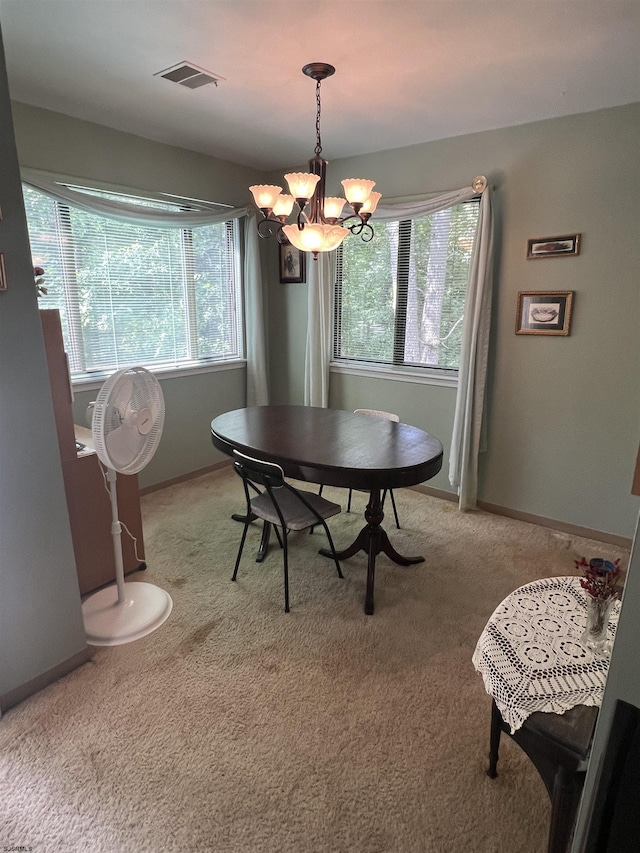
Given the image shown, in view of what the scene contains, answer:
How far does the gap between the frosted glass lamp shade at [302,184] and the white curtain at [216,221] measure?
1.55m

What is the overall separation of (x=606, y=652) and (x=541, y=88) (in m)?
2.64

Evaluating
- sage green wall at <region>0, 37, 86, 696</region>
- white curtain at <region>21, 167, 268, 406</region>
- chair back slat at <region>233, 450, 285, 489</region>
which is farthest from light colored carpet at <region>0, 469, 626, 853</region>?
white curtain at <region>21, 167, 268, 406</region>

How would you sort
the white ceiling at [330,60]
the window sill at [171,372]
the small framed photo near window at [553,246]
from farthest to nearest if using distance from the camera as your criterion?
1. the window sill at [171,372]
2. the small framed photo near window at [553,246]
3. the white ceiling at [330,60]

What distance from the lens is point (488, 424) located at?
345 centimetres

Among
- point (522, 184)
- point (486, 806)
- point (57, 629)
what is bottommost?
point (486, 806)

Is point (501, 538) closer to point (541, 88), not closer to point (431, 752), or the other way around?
point (431, 752)

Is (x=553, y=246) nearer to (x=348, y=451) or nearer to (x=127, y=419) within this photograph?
(x=348, y=451)

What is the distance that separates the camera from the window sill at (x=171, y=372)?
130 inches

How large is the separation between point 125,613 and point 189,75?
2.61 meters

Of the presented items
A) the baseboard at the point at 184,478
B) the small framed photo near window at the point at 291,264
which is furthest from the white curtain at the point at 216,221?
the baseboard at the point at 184,478

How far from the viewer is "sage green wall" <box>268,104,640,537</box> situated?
279cm

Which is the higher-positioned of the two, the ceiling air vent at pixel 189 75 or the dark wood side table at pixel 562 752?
the ceiling air vent at pixel 189 75

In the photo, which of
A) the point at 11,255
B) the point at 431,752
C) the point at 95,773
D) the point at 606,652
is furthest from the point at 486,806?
the point at 11,255

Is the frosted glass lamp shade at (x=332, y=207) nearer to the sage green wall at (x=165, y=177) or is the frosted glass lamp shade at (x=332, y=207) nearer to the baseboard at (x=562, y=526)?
the sage green wall at (x=165, y=177)
